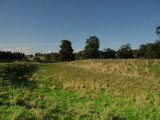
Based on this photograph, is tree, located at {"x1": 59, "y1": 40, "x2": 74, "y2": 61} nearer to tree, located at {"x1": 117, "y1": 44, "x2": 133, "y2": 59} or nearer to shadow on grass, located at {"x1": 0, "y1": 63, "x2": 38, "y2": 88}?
shadow on grass, located at {"x1": 0, "y1": 63, "x2": 38, "y2": 88}

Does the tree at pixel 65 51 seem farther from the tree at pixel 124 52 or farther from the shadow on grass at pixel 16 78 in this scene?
the tree at pixel 124 52

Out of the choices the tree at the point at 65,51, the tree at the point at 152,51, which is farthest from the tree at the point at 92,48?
the tree at the point at 152,51

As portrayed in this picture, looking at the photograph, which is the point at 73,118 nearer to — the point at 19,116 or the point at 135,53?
the point at 19,116

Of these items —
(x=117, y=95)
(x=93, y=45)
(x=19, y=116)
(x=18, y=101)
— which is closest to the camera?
(x=19, y=116)

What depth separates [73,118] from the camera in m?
3.57

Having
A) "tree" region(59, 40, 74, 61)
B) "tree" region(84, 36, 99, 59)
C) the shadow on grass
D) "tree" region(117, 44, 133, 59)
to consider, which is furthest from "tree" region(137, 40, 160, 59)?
the shadow on grass

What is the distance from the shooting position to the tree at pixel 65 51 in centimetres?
4108

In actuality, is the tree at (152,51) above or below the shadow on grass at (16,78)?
above

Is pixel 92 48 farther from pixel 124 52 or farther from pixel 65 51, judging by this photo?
pixel 124 52

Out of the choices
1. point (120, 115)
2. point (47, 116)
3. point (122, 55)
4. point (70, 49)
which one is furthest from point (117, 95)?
point (122, 55)

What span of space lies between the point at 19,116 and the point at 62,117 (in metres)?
1.61

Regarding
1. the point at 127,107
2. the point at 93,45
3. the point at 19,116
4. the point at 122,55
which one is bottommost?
the point at 127,107

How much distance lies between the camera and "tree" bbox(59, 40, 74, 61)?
135ft

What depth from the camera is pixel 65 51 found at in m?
41.3
